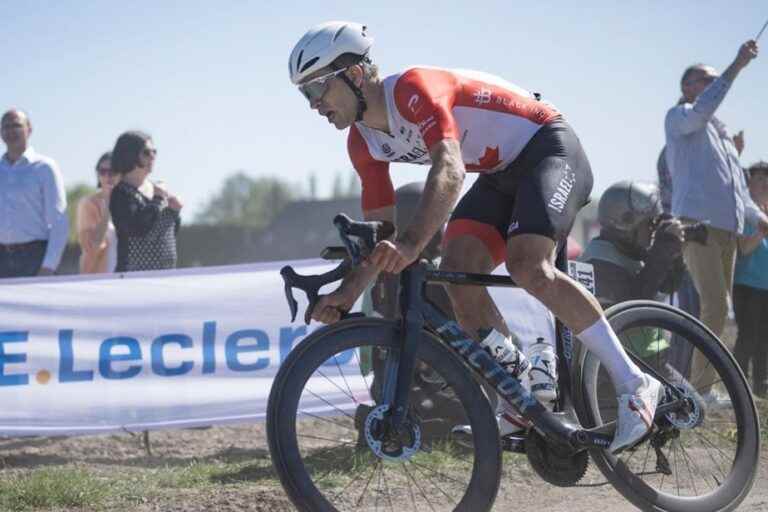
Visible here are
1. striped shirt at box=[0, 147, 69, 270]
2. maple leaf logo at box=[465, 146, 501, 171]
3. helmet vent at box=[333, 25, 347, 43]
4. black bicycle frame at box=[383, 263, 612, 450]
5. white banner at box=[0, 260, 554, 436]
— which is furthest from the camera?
striped shirt at box=[0, 147, 69, 270]

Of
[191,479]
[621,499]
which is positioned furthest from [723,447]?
[191,479]

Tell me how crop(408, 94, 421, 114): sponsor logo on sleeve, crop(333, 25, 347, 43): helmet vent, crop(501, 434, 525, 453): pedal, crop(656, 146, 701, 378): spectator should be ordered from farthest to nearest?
crop(656, 146, 701, 378): spectator
crop(501, 434, 525, 453): pedal
crop(333, 25, 347, 43): helmet vent
crop(408, 94, 421, 114): sponsor logo on sleeve

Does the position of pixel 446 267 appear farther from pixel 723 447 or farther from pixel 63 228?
pixel 63 228

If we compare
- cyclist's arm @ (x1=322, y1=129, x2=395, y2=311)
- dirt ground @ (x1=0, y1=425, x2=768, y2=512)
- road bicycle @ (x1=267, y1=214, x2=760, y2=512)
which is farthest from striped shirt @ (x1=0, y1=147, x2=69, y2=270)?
cyclist's arm @ (x1=322, y1=129, x2=395, y2=311)

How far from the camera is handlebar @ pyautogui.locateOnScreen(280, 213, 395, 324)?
414 cm

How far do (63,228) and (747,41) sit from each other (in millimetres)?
5279

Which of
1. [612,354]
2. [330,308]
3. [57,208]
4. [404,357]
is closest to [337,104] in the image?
[330,308]

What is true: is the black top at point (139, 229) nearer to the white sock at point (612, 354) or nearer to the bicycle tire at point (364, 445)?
the bicycle tire at point (364, 445)

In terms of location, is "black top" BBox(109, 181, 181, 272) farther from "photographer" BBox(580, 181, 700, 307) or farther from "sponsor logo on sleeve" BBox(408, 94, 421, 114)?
"sponsor logo on sleeve" BBox(408, 94, 421, 114)

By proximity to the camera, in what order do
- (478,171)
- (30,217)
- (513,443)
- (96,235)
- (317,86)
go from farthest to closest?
1. (96,235)
2. (30,217)
3. (478,171)
4. (513,443)
5. (317,86)

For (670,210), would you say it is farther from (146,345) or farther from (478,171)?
(478,171)

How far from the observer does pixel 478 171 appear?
16.1ft

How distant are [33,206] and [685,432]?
5.44 metres

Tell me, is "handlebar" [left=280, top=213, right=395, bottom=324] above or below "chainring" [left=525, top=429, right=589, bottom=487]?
above
